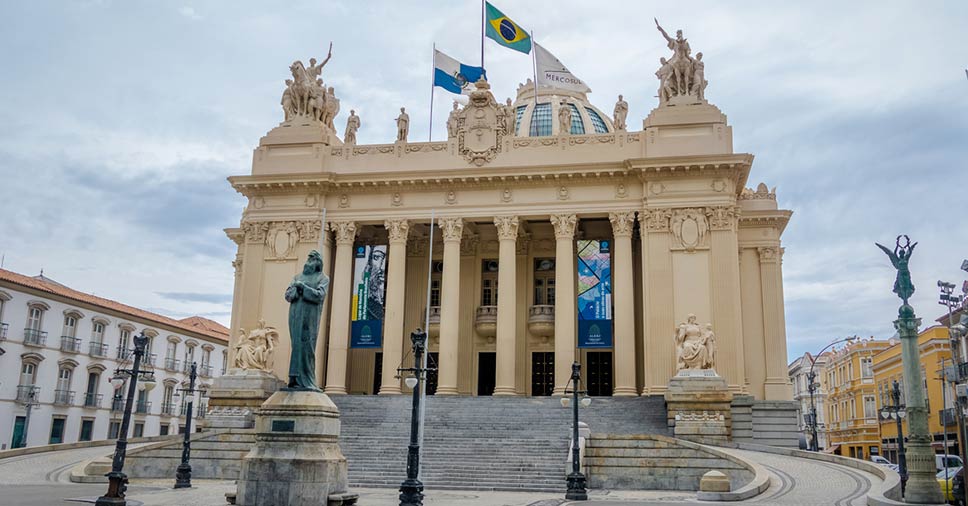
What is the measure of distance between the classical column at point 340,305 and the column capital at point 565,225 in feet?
30.5

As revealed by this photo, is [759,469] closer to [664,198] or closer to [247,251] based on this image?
[664,198]

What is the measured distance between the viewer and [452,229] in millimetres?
36688

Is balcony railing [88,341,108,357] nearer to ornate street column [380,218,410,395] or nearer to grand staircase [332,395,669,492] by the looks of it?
ornate street column [380,218,410,395]

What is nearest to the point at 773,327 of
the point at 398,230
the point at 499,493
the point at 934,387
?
the point at 398,230

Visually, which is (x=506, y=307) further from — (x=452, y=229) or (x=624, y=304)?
(x=624, y=304)

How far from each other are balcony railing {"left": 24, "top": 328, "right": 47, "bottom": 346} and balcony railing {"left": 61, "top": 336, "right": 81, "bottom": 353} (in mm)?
1398

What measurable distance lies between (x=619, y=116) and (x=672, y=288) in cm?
848

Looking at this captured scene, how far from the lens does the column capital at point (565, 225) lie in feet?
117

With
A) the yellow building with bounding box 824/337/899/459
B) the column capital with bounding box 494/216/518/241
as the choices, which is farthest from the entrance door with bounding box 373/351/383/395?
the yellow building with bounding box 824/337/899/459

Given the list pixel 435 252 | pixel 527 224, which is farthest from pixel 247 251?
pixel 527 224

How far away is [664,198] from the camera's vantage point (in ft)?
114

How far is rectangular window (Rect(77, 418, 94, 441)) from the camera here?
1929 inches

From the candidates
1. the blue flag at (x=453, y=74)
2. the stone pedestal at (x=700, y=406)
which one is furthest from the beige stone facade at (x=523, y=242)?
the stone pedestal at (x=700, y=406)

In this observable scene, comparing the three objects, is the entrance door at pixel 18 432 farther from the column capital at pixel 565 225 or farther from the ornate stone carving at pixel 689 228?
the ornate stone carving at pixel 689 228
